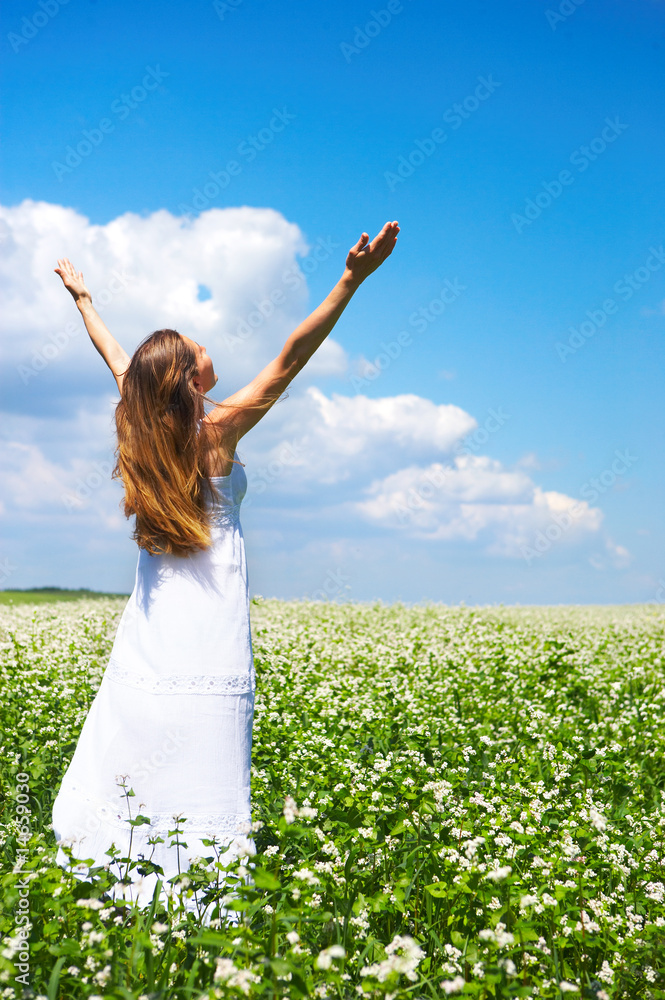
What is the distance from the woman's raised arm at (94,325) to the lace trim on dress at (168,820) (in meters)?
2.51

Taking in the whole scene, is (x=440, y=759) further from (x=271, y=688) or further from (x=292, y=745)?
(x=271, y=688)

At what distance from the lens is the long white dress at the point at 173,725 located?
402cm

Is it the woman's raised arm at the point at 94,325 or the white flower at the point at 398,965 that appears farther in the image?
the woman's raised arm at the point at 94,325

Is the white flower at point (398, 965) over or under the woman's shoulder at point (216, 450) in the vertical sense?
under

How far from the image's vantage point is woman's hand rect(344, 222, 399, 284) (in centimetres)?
422

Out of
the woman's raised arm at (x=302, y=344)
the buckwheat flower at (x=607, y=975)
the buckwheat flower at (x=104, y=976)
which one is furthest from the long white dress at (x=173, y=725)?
the buckwheat flower at (x=607, y=975)

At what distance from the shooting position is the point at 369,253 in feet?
13.9

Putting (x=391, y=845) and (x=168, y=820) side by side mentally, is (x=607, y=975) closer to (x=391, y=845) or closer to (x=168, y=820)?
(x=391, y=845)

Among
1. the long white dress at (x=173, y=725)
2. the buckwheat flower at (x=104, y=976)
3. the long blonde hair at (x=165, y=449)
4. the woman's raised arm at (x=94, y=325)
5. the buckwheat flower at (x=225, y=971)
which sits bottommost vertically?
the buckwheat flower at (x=104, y=976)

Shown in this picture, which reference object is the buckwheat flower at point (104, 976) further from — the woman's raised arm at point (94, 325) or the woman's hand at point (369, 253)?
the woman's hand at point (369, 253)

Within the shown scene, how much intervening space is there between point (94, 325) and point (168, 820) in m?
3.63

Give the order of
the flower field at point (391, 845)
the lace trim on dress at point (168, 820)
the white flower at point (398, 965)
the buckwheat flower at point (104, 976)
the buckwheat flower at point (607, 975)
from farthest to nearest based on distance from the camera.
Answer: the lace trim on dress at point (168, 820), the buckwheat flower at point (607, 975), the flower field at point (391, 845), the buckwheat flower at point (104, 976), the white flower at point (398, 965)

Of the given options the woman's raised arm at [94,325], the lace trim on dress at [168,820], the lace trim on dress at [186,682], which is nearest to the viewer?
the lace trim on dress at [168,820]
